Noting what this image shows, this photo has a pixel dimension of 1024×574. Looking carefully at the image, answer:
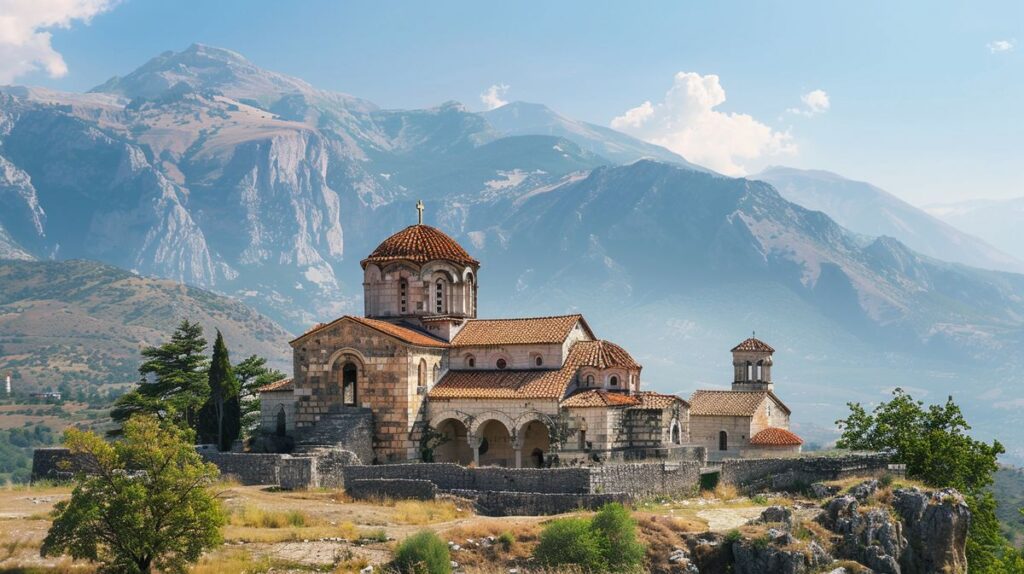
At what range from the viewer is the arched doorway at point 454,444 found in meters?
54.2

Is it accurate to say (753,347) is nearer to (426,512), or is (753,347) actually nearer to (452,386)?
(452,386)

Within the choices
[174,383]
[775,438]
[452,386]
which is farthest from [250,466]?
[775,438]

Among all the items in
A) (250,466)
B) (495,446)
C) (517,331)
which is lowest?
(250,466)

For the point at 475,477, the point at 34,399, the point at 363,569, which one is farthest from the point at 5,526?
the point at 34,399

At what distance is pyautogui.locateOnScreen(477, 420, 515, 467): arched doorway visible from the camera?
179ft

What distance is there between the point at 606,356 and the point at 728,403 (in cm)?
1596

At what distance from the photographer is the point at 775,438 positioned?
64.8 metres

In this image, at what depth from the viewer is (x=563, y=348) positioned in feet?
180

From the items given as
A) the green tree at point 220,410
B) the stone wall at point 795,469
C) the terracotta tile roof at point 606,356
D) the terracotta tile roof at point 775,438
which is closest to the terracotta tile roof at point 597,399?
the terracotta tile roof at point 606,356

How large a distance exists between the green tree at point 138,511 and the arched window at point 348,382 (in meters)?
20.8

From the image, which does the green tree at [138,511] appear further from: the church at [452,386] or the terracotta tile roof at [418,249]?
the terracotta tile roof at [418,249]

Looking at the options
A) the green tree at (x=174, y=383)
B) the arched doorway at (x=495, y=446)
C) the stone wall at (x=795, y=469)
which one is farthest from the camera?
the green tree at (x=174, y=383)

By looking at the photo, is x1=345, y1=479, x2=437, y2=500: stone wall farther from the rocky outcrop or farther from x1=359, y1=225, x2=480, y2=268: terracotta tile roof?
the rocky outcrop

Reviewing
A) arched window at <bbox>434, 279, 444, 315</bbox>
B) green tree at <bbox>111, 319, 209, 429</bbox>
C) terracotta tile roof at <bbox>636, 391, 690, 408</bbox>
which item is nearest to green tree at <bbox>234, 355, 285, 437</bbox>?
green tree at <bbox>111, 319, 209, 429</bbox>
